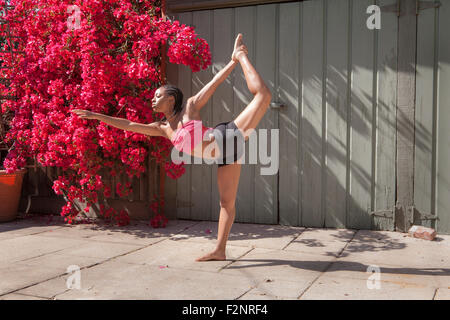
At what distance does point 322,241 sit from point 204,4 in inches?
118

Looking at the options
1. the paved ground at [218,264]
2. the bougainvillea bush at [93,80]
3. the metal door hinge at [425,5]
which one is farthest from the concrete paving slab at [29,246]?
the metal door hinge at [425,5]

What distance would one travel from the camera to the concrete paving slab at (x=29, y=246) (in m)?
4.25

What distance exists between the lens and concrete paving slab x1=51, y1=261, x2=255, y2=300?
3.12 m

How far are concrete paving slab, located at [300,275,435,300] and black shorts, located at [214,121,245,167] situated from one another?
1128 mm

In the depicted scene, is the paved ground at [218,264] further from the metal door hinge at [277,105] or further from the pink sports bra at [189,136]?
the metal door hinge at [277,105]

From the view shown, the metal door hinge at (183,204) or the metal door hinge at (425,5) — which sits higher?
the metal door hinge at (425,5)

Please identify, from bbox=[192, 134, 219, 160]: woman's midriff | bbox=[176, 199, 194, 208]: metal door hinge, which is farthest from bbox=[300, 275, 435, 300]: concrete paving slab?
bbox=[176, 199, 194, 208]: metal door hinge

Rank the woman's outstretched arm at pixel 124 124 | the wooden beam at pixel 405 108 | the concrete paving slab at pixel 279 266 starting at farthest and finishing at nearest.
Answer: the wooden beam at pixel 405 108
the woman's outstretched arm at pixel 124 124
the concrete paving slab at pixel 279 266

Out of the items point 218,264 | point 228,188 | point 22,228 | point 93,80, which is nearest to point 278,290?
point 218,264

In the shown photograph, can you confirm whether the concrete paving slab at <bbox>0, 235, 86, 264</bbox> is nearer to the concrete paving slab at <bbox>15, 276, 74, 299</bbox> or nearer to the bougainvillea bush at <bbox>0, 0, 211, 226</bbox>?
the bougainvillea bush at <bbox>0, 0, 211, 226</bbox>

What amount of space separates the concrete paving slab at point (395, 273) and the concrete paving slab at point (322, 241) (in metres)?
0.41

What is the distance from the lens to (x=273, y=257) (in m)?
4.17

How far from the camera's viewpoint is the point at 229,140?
3.67 m

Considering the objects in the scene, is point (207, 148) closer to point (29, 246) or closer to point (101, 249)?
point (101, 249)
